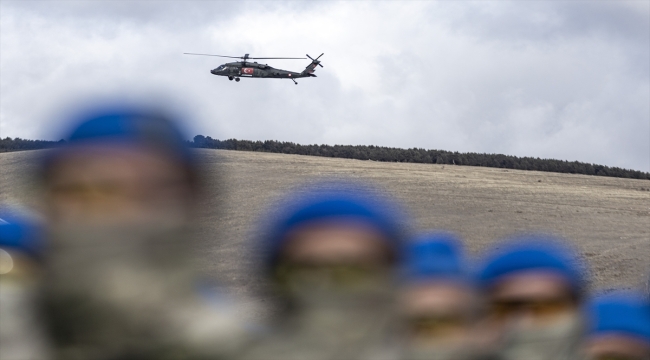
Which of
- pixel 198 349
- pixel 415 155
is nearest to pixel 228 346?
pixel 198 349

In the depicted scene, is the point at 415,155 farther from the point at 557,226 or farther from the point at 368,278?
the point at 368,278

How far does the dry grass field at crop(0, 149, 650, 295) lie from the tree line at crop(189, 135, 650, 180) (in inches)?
108

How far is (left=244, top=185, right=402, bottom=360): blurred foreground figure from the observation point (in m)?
1.05

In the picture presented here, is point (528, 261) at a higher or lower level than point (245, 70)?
lower

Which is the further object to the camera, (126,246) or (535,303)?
(535,303)

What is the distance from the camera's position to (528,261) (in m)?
1.96

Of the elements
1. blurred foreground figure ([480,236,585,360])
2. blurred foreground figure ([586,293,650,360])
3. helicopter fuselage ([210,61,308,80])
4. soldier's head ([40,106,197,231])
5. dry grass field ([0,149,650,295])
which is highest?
helicopter fuselage ([210,61,308,80])

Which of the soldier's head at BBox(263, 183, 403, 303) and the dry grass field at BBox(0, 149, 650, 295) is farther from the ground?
the soldier's head at BBox(263, 183, 403, 303)

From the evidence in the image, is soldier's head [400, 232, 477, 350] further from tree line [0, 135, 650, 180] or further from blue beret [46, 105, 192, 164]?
tree line [0, 135, 650, 180]

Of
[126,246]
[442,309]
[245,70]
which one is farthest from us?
[245,70]

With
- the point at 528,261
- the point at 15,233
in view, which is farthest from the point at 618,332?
the point at 15,233

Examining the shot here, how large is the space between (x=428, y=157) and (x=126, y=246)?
47.8m

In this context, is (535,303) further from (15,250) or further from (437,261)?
(15,250)

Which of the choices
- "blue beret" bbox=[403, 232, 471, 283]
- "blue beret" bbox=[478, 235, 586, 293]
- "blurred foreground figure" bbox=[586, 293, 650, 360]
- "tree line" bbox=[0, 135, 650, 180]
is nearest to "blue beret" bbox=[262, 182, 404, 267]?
"blue beret" bbox=[478, 235, 586, 293]
